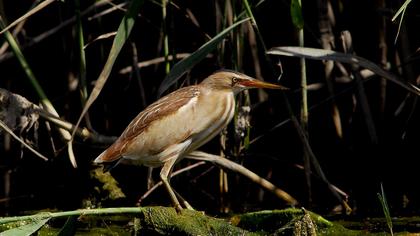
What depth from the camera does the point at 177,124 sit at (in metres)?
4.09

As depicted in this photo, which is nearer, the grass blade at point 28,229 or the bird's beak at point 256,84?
the grass blade at point 28,229

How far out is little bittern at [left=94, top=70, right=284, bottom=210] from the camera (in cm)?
407

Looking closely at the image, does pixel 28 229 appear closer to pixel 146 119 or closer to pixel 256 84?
pixel 146 119

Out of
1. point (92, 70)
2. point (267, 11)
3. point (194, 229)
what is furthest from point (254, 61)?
point (194, 229)

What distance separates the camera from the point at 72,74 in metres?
5.62

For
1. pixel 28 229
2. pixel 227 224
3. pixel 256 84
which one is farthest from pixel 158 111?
pixel 28 229

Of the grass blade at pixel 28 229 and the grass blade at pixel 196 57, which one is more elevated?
the grass blade at pixel 196 57

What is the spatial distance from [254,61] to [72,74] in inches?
50.3

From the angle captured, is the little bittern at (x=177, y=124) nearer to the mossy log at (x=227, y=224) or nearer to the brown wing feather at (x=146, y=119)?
the brown wing feather at (x=146, y=119)

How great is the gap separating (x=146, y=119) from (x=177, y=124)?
0.55 ft

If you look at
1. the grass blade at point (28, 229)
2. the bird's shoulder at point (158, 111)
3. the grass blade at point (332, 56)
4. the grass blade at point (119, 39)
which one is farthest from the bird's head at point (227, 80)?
the grass blade at point (28, 229)

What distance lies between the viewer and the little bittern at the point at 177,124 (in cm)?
407

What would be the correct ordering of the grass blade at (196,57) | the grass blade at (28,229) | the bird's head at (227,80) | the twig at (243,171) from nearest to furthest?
the grass blade at (28,229), the grass blade at (196,57), the bird's head at (227,80), the twig at (243,171)

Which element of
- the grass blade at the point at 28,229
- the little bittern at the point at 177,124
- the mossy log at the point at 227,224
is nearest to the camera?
the grass blade at the point at 28,229
